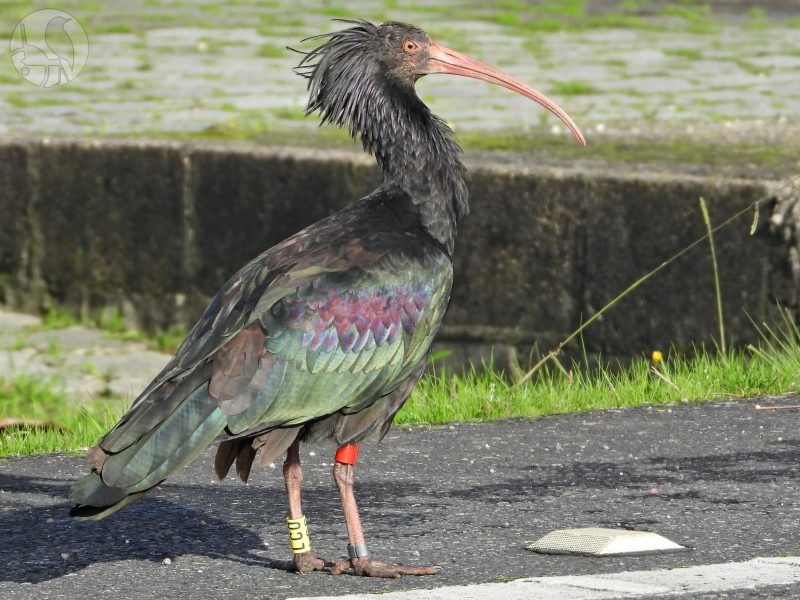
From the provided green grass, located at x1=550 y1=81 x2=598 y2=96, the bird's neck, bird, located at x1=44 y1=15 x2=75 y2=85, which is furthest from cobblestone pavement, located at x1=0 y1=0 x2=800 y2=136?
the bird's neck

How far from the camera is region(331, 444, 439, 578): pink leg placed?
16.5 feet

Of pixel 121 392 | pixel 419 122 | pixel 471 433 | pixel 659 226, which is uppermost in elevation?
pixel 419 122

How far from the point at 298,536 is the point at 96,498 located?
0.65 metres

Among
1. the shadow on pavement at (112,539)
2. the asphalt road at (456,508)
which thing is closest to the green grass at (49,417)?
the asphalt road at (456,508)

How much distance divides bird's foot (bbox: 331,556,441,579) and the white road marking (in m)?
0.17

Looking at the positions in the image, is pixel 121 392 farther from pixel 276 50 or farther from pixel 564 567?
pixel 276 50

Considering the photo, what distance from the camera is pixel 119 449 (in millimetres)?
4879

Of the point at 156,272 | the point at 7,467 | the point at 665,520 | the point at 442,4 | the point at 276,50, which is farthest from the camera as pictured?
the point at 442,4

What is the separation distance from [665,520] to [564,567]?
0.66 meters

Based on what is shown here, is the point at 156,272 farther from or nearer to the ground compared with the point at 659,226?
nearer to the ground

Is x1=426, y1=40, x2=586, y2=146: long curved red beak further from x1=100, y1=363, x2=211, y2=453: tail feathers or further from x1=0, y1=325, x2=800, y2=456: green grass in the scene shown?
x1=100, y1=363, x2=211, y2=453: tail feathers

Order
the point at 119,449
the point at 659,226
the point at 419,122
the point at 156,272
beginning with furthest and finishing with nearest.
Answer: the point at 156,272, the point at 659,226, the point at 419,122, the point at 119,449

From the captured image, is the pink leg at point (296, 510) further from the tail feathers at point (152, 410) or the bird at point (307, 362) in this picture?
the tail feathers at point (152, 410)

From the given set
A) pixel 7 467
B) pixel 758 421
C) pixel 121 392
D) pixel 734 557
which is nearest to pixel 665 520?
pixel 734 557
